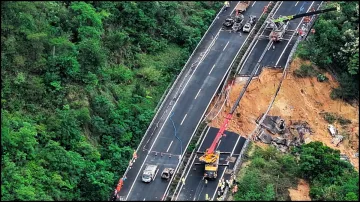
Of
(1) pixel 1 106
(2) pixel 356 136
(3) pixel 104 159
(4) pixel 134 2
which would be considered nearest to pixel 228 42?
(4) pixel 134 2

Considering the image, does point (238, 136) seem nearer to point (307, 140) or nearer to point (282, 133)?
point (282, 133)

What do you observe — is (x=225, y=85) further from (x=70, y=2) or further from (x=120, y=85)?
(x=70, y=2)

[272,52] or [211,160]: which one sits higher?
[272,52]

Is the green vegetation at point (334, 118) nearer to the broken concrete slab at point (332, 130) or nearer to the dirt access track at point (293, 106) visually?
the dirt access track at point (293, 106)

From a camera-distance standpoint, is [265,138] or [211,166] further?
[265,138]

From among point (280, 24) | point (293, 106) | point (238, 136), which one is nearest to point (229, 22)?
point (280, 24)

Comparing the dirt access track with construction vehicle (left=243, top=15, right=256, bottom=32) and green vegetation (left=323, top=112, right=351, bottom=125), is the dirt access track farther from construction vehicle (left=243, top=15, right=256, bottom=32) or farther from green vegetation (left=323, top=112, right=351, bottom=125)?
construction vehicle (left=243, top=15, right=256, bottom=32)
